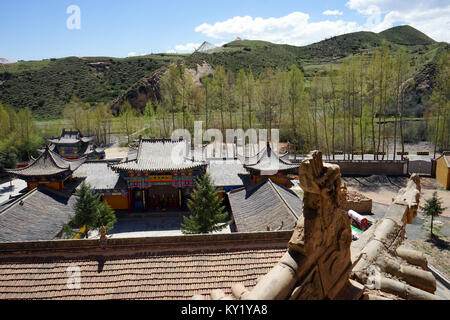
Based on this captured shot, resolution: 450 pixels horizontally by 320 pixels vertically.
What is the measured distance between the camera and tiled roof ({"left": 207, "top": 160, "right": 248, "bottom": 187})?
1862 centimetres

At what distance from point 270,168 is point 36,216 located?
12271 mm

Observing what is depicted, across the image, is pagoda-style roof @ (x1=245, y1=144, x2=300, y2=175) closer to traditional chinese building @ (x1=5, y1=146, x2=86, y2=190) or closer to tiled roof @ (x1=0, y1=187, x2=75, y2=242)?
tiled roof @ (x1=0, y1=187, x2=75, y2=242)

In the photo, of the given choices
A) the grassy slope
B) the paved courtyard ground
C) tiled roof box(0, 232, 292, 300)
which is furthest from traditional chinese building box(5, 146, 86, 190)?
the grassy slope

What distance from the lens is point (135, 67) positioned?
86.7 metres

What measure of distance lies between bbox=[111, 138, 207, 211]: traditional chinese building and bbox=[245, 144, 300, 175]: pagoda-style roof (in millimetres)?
3215

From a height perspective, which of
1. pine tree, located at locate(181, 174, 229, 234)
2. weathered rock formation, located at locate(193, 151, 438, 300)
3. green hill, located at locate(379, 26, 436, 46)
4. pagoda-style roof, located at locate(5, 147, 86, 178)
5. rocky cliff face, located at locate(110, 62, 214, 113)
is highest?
green hill, located at locate(379, 26, 436, 46)

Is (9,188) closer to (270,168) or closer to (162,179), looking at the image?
(162,179)

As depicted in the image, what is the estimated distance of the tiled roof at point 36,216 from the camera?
1212 centimetres

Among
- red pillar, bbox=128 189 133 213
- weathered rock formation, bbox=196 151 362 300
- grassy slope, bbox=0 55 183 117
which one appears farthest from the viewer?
grassy slope, bbox=0 55 183 117

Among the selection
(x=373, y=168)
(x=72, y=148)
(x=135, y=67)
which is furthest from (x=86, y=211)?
(x=135, y=67)

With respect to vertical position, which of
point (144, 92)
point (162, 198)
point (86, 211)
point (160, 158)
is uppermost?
point (144, 92)

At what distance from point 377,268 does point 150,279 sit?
464 cm
